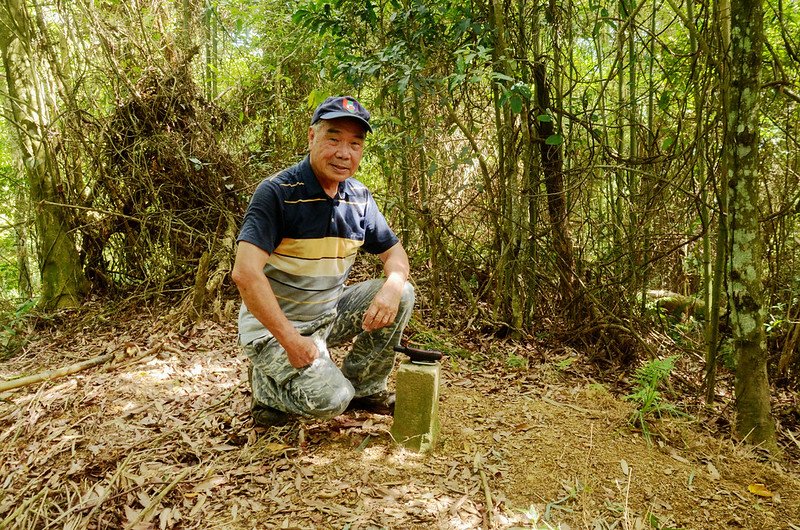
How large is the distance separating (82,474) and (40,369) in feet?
6.93

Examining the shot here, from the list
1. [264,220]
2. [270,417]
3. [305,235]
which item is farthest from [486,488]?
[264,220]

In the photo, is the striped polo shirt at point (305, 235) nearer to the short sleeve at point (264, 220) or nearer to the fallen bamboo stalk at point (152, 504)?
the short sleeve at point (264, 220)

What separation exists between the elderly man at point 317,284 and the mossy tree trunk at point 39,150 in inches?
143

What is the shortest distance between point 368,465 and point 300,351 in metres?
0.64

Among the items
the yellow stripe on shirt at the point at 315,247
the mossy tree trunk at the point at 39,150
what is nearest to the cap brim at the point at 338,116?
the yellow stripe on shirt at the point at 315,247

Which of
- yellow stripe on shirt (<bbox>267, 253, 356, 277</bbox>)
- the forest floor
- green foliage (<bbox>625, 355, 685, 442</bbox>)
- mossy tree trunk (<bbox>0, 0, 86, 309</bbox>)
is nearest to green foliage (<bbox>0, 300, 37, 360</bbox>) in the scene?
mossy tree trunk (<bbox>0, 0, 86, 309</bbox>)

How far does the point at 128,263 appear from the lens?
17.9ft

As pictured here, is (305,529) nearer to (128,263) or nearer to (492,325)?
(492,325)

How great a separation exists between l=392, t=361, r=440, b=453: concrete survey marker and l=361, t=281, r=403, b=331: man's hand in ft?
0.90

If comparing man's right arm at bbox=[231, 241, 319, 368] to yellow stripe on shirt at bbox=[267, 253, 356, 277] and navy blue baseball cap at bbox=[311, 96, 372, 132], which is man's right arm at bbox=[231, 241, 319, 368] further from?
navy blue baseball cap at bbox=[311, 96, 372, 132]

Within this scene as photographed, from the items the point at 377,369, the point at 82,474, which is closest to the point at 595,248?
the point at 377,369

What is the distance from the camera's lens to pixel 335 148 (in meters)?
2.47

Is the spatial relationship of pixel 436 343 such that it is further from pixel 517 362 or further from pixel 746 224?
pixel 746 224

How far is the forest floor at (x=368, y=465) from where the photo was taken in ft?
6.69
